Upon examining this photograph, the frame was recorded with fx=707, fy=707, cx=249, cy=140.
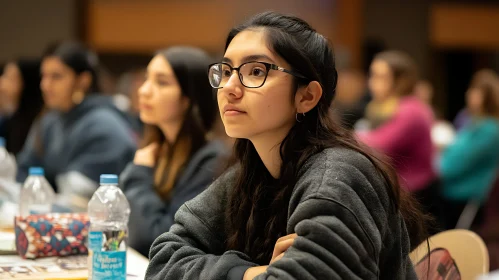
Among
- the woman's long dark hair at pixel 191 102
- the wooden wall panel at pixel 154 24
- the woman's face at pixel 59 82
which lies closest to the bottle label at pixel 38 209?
the woman's long dark hair at pixel 191 102

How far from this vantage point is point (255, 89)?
64.3 inches

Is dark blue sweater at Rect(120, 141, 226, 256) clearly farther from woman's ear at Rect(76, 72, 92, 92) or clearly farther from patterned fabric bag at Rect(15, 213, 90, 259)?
woman's ear at Rect(76, 72, 92, 92)

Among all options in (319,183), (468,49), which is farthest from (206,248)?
(468,49)

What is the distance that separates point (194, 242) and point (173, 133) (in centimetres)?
117

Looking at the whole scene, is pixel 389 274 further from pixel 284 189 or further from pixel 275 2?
pixel 275 2

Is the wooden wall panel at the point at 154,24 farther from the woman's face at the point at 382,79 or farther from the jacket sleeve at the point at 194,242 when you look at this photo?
the jacket sleeve at the point at 194,242

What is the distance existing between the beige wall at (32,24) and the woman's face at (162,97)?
5.69 metres

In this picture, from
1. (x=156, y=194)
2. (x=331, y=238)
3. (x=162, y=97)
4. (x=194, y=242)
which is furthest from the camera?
(x=162, y=97)

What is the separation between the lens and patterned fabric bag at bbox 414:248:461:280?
193 centimetres

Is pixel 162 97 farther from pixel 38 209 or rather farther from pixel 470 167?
pixel 470 167

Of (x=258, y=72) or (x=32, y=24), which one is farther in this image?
(x=32, y=24)

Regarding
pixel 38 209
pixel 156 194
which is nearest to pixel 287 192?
pixel 156 194

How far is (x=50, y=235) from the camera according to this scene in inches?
86.1

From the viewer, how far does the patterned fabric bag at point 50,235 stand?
217 cm
